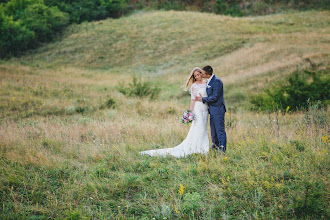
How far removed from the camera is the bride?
5.96 m

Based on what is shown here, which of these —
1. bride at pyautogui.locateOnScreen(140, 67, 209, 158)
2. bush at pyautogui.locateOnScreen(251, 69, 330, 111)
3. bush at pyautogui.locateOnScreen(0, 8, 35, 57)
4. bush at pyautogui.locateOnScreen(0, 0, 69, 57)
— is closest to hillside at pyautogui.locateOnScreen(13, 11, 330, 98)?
bush at pyautogui.locateOnScreen(0, 8, 35, 57)

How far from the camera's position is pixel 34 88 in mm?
14789

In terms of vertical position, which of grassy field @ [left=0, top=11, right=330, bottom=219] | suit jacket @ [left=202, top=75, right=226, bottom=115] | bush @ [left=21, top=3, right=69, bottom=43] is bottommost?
grassy field @ [left=0, top=11, right=330, bottom=219]

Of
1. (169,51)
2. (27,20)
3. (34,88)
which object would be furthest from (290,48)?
(27,20)

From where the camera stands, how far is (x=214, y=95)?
5609 mm

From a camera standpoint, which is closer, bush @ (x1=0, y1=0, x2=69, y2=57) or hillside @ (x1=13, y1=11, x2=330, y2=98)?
hillside @ (x1=13, y1=11, x2=330, y2=98)

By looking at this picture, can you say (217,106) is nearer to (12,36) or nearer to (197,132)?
(197,132)

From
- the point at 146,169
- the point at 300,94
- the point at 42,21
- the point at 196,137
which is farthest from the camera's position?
the point at 42,21

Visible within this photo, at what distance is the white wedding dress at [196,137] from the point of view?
235 inches

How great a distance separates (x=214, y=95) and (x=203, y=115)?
702mm

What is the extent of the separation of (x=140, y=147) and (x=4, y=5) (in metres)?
53.9

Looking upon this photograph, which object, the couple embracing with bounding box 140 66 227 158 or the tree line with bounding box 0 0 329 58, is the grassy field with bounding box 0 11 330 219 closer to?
the couple embracing with bounding box 140 66 227 158

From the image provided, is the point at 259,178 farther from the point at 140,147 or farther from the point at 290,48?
the point at 290,48

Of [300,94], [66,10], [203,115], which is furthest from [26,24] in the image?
[203,115]
